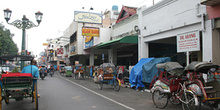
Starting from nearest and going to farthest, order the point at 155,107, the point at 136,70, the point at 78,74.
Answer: the point at 155,107
the point at 136,70
the point at 78,74

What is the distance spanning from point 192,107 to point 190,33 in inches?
253

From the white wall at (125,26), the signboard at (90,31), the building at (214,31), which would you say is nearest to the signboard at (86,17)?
the signboard at (90,31)

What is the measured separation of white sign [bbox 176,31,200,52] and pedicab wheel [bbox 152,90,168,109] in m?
4.73

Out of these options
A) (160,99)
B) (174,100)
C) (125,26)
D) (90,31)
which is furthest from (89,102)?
(90,31)

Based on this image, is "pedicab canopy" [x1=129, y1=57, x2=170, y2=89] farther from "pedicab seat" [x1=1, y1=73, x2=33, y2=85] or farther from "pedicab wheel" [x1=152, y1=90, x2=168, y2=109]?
"pedicab seat" [x1=1, y1=73, x2=33, y2=85]

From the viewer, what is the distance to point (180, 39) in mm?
12086

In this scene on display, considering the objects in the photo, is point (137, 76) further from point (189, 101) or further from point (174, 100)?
point (189, 101)

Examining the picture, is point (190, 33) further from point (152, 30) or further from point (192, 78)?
point (192, 78)

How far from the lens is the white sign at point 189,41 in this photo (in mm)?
10833

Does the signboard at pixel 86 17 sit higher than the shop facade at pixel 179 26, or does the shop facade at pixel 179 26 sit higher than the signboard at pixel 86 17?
the signboard at pixel 86 17

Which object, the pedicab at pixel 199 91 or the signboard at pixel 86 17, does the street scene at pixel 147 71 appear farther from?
the signboard at pixel 86 17

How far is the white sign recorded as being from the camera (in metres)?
10.8

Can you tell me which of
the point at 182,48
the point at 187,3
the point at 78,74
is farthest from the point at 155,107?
the point at 78,74

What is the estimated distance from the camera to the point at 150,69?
40.4 feet
